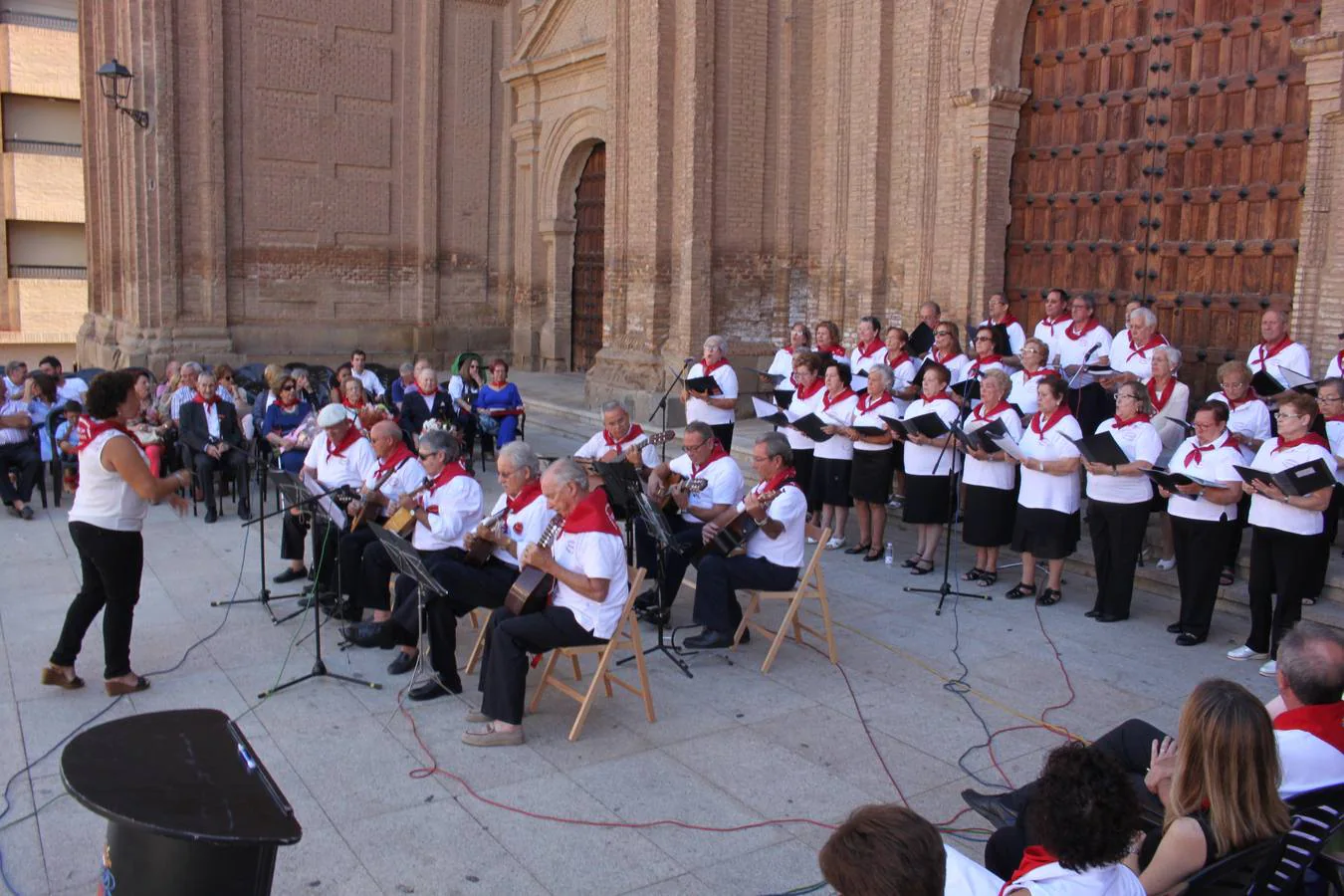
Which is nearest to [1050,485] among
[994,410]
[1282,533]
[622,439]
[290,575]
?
[994,410]

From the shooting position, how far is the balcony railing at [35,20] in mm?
33312

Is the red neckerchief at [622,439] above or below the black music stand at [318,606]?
above

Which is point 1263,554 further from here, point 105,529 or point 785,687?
point 105,529

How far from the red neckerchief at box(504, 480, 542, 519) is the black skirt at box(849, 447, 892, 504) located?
3.83m

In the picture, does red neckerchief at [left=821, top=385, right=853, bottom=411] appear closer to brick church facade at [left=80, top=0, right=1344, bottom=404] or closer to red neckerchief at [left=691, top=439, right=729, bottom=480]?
red neckerchief at [left=691, top=439, right=729, bottom=480]

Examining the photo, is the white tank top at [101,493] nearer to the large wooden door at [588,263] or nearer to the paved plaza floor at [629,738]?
the paved plaza floor at [629,738]

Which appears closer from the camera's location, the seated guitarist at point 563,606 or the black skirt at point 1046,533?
the seated guitarist at point 563,606

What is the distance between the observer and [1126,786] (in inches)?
124

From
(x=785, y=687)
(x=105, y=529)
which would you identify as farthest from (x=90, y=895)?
(x=785, y=687)

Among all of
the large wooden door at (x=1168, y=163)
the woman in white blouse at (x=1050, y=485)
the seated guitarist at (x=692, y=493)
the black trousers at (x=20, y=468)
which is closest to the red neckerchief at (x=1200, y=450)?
the woman in white blouse at (x=1050, y=485)

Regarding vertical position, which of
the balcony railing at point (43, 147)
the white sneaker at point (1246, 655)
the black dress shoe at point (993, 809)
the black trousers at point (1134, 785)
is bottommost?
the white sneaker at point (1246, 655)

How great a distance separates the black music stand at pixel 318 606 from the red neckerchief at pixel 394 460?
35cm

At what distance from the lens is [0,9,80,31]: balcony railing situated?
109ft

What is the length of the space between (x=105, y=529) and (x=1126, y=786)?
5.50 m
